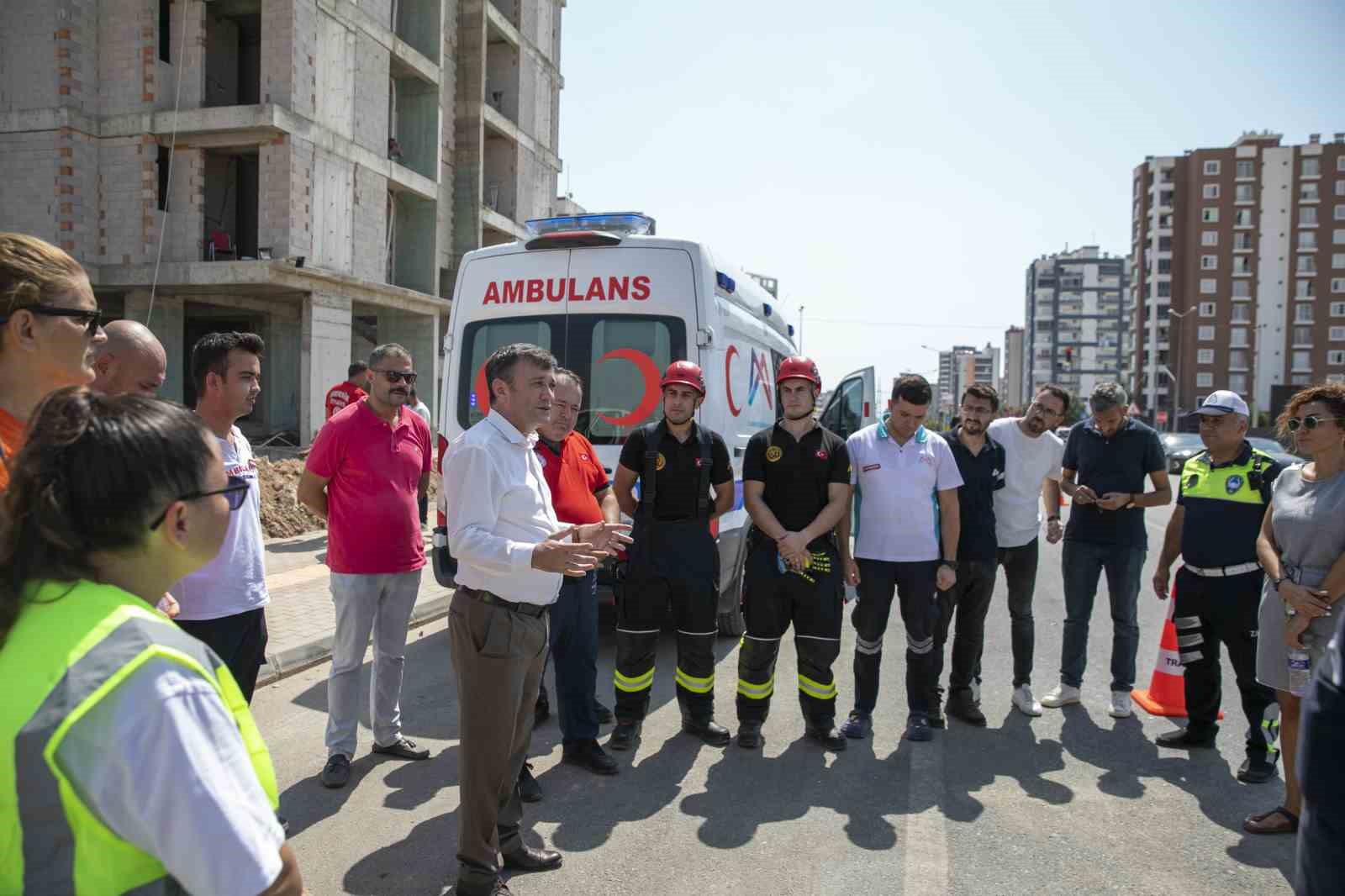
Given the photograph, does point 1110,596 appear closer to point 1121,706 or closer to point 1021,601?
point 1021,601

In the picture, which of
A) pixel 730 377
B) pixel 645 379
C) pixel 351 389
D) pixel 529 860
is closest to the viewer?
pixel 529 860

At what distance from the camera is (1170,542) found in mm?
5352

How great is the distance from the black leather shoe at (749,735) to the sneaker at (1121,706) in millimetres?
2285

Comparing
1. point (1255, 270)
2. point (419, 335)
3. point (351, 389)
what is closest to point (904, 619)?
point (351, 389)

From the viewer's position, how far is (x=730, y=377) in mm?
6516

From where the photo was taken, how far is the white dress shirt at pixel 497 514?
9.84ft

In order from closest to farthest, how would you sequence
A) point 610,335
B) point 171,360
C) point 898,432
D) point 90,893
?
point 90,893 < point 898,432 < point 610,335 < point 171,360

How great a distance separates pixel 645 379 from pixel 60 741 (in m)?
5.12

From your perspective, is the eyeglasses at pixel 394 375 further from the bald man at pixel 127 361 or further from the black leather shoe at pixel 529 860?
the black leather shoe at pixel 529 860

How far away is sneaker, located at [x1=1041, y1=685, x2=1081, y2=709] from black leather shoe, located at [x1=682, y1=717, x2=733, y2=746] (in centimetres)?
218

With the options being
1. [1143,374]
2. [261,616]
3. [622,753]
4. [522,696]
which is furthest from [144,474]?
[1143,374]

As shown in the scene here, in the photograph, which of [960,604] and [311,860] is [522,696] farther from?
[960,604]

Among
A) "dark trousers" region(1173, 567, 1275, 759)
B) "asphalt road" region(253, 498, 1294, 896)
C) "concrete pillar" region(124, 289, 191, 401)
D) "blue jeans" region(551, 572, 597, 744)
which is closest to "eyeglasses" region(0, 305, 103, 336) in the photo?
"asphalt road" region(253, 498, 1294, 896)

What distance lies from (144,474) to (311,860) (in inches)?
108
